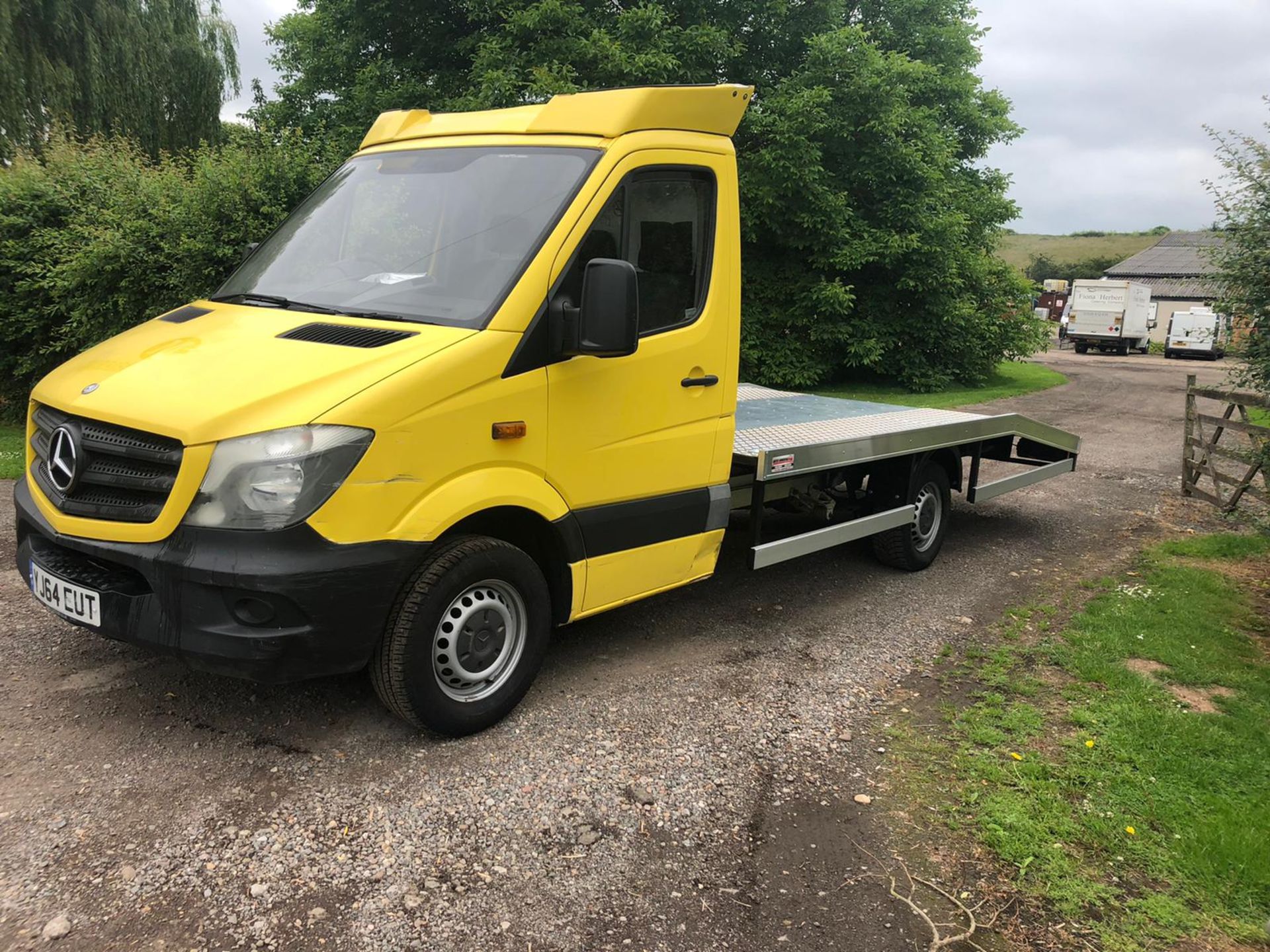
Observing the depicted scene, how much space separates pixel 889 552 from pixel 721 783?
11.4ft

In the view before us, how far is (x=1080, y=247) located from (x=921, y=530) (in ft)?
396

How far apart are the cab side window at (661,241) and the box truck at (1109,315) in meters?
42.0

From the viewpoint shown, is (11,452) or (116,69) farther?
(116,69)

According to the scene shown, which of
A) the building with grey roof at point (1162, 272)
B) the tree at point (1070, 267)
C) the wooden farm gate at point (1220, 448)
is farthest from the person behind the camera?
the tree at point (1070, 267)

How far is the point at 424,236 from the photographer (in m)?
4.18

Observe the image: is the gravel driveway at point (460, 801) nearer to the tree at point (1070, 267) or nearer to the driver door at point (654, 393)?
the driver door at point (654, 393)

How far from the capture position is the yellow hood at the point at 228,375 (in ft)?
10.6

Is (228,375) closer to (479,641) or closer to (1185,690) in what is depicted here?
(479,641)

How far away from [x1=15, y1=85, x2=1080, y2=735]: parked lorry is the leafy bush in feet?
20.4

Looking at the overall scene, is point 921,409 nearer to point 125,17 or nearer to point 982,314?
point 982,314

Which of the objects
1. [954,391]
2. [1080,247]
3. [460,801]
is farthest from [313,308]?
[1080,247]

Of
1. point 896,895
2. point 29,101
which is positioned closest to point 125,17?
point 29,101

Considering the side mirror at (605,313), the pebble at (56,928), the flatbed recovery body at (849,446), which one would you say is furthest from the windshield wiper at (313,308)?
the pebble at (56,928)

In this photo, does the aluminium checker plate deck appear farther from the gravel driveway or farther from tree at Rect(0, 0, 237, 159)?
tree at Rect(0, 0, 237, 159)
